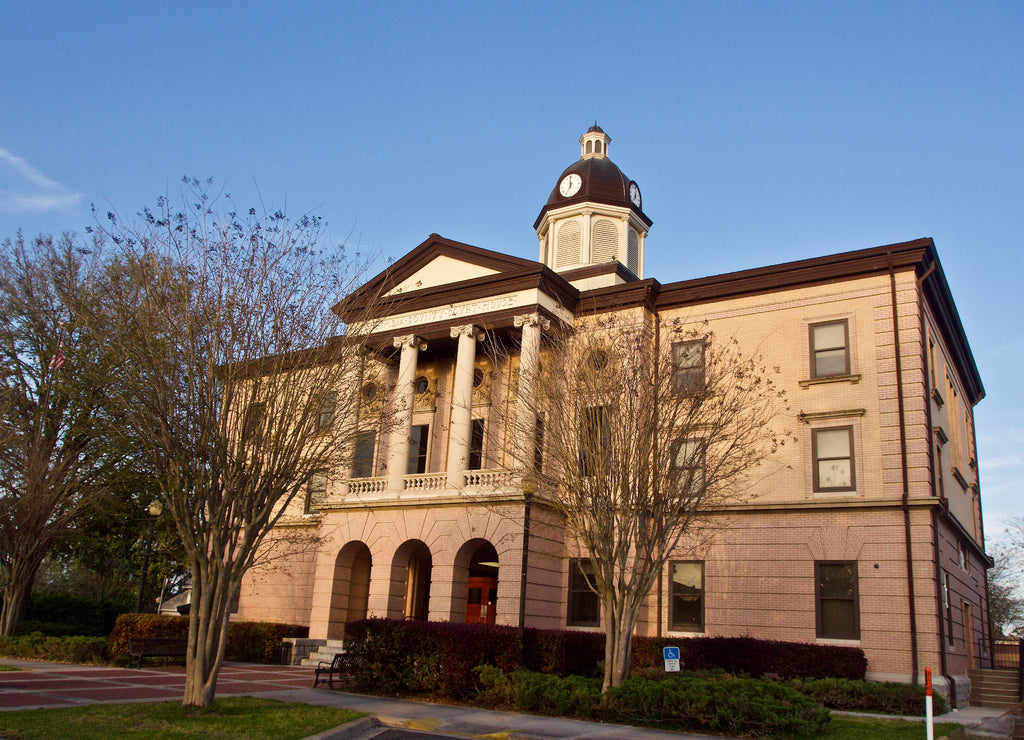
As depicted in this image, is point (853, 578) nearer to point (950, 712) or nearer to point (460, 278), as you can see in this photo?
point (950, 712)

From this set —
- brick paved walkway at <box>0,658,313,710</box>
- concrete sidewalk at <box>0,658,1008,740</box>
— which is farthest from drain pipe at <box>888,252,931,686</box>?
brick paved walkway at <box>0,658,313,710</box>

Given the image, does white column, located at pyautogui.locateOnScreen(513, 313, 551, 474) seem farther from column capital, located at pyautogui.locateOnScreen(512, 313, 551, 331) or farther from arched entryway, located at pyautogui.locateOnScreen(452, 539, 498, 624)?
arched entryway, located at pyautogui.locateOnScreen(452, 539, 498, 624)

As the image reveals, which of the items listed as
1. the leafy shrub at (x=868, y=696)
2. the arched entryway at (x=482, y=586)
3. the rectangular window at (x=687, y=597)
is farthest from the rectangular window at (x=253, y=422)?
the rectangular window at (x=687, y=597)

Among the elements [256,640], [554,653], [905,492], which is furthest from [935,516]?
[256,640]

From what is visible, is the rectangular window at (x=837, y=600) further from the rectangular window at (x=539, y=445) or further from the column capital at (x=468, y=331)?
the column capital at (x=468, y=331)

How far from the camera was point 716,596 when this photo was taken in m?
23.8

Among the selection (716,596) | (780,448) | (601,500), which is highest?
(780,448)

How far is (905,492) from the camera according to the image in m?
21.8

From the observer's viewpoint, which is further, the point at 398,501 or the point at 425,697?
the point at 398,501

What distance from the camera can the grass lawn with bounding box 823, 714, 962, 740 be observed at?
14.1m

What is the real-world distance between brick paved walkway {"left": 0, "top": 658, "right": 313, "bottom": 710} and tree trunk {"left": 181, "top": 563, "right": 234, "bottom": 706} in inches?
92.8

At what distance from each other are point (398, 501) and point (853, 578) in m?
13.7

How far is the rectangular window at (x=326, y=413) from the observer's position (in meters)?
15.2

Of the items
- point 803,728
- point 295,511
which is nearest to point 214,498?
point 803,728
